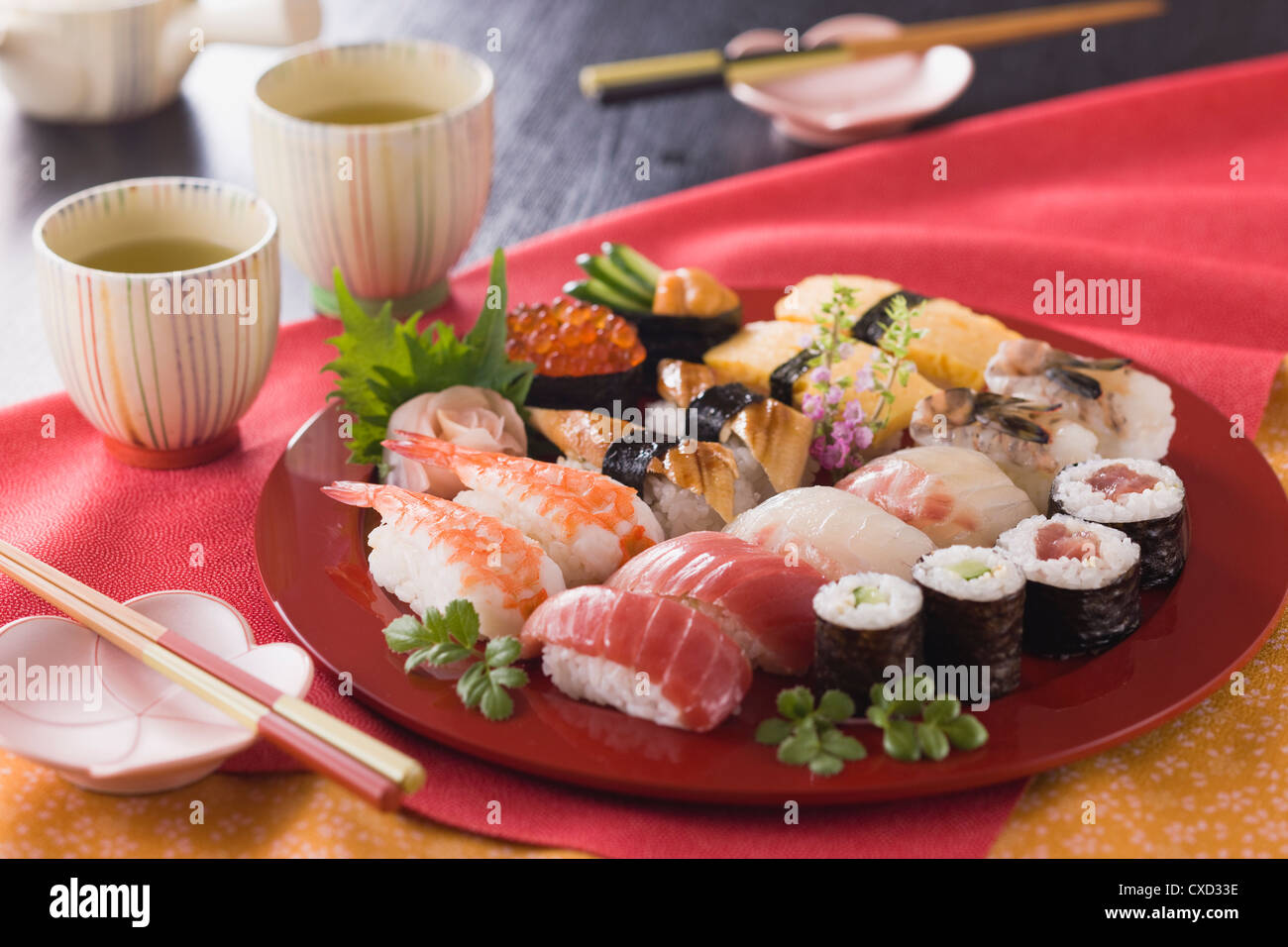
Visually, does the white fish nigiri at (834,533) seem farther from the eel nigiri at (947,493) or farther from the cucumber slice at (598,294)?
the cucumber slice at (598,294)

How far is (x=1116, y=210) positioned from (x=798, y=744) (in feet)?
6.75

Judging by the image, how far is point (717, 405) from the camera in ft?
7.54

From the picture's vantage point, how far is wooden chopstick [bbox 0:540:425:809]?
4.81 ft

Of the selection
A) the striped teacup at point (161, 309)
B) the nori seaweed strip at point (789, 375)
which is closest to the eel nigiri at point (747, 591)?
the nori seaweed strip at point (789, 375)

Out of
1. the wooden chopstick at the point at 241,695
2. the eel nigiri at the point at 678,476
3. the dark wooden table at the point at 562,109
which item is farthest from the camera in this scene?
the dark wooden table at the point at 562,109

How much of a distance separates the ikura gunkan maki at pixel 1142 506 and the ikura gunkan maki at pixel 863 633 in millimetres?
383

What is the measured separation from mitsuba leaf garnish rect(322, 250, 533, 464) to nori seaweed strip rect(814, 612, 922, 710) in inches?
33.9

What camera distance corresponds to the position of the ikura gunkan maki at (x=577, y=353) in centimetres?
240

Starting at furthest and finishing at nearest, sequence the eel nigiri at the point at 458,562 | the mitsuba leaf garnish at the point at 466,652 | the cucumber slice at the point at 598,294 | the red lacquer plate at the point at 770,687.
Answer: the cucumber slice at the point at 598,294 → the eel nigiri at the point at 458,562 → the mitsuba leaf garnish at the point at 466,652 → the red lacquer plate at the point at 770,687

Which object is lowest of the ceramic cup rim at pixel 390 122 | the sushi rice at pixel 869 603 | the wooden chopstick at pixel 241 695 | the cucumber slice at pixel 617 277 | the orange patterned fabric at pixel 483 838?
the orange patterned fabric at pixel 483 838

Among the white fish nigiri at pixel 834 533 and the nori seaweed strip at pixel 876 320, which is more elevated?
the nori seaweed strip at pixel 876 320

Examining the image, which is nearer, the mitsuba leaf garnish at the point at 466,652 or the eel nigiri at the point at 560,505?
the mitsuba leaf garnish at the point at 466,652

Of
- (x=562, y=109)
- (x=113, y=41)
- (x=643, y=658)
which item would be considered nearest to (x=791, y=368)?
(x=643, y=658)

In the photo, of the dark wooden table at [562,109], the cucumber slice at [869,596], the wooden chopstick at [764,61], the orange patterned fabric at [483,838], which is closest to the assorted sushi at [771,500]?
the cucumber slice at [869,596]
